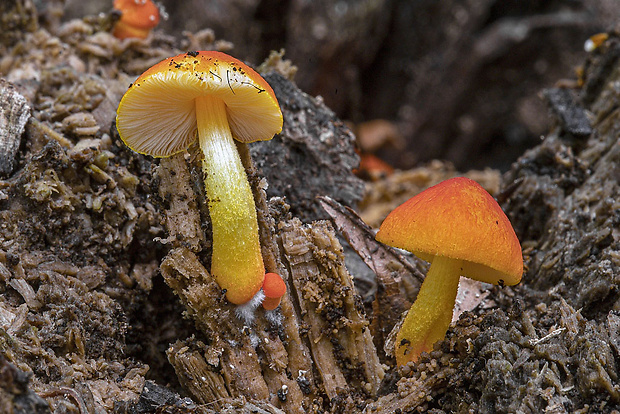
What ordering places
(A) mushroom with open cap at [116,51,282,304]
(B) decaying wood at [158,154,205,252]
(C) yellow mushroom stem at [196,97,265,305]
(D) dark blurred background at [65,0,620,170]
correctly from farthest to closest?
(D) dark blurred background at [65,0,620,170] < (B) decaying wood at [158,154,205,252] < (C) yellow mushroom stem at [196,97,265,305] < (A) mushroom with open cap at [116,51,282,304]

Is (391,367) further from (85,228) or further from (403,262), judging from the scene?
(85,228)

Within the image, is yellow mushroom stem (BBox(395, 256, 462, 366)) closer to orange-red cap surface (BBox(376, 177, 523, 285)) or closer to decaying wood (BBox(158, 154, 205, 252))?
orange-red cap surface (BBox(376, 177, 523, 285))

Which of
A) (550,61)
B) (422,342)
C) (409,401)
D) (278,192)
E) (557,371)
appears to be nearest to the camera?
(557,371)

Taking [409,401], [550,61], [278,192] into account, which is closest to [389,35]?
[550,61]

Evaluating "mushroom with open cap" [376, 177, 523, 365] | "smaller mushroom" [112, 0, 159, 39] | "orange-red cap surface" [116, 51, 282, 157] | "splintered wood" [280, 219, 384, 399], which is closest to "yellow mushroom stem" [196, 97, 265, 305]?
"orange-red cap surface" [116, 51, 282, 157]

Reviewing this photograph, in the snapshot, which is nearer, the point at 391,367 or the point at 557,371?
the point at 557,371

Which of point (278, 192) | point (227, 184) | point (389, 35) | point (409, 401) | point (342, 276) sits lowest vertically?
point (409, 401)

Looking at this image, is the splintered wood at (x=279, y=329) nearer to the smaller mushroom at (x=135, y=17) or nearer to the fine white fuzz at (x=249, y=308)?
the fine white fuzz at (x=249, y=308)
